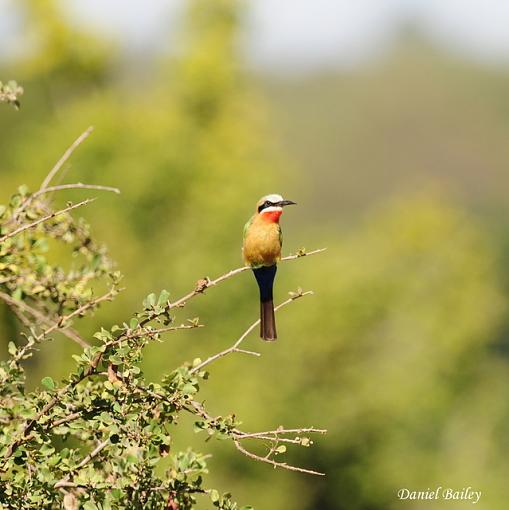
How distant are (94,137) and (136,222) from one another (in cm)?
261

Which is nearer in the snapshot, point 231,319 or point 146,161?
point 231,319

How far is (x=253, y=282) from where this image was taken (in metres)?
20.2

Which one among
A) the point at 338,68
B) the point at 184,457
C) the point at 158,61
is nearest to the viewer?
the point at 184,457

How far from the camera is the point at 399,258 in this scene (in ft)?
70.4

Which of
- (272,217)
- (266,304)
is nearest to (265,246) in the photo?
(272,217)

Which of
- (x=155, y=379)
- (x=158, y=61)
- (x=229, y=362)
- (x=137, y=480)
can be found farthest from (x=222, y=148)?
(x=137, y=480)

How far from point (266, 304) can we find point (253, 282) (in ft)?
52.6

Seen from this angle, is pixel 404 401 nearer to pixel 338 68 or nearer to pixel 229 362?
pixel 229 362

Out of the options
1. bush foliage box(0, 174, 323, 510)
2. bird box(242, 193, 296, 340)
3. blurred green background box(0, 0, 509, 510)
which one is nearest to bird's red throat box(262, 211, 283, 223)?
bird box(242, 193, 296, 340)
